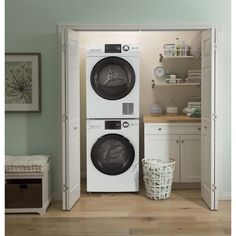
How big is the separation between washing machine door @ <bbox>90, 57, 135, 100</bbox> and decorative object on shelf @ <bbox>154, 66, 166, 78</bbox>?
3.23 feet

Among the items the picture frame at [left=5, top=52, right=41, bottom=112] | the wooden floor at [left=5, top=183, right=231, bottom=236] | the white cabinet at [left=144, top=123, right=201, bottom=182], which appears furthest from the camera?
the white cabinet at [left=144, top=123, right=201, bottom=182]

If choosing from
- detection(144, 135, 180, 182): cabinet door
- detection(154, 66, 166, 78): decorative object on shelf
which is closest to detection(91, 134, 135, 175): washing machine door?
detection(144, 135, 180, 182): cabinet door

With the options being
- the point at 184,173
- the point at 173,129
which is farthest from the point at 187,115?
the point at 184,173

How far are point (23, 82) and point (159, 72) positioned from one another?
2.15 metres

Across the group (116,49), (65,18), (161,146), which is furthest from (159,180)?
(65,18)

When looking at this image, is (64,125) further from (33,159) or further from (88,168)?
(88,168)

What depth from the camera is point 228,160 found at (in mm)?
4715

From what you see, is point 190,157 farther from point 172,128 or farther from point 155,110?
point 155,110

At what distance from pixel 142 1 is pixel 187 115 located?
176cm

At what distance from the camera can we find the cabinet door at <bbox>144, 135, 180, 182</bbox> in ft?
17.3

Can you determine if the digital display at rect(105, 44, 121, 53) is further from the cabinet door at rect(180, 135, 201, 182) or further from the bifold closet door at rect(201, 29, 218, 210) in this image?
the cabinet door at rect(180, 135, 201, 182)

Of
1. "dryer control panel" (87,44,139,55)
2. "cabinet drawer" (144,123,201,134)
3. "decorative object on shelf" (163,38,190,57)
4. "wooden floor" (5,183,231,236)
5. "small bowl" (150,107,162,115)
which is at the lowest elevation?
"wooden floor" (5,183,231,236)

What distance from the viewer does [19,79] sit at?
15.3ft

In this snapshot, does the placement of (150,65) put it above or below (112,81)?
above
